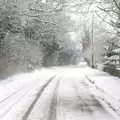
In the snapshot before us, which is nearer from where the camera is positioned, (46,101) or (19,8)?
(46,101)

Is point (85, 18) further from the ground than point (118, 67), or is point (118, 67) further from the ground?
point (85, 18)

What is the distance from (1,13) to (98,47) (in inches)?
1866

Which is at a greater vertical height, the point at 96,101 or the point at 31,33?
the point at 31,33

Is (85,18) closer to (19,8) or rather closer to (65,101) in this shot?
(65,101)

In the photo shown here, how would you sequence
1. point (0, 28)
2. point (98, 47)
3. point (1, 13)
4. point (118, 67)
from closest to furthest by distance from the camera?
point (1, 13) < point (0, 28) < point (118, 67) < point (98, 47)

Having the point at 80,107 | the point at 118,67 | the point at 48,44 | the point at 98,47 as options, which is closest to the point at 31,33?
the point at 118,67

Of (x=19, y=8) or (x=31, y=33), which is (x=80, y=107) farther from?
(x=31, y=33)

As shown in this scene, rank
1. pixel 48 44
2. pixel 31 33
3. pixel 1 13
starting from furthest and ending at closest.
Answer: pixel 48 44 → pixel 31 33 → pixel 1 13

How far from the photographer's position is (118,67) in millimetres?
26234

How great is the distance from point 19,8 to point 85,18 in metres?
10.1

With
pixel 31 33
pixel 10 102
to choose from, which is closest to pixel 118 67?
pixel 31 33

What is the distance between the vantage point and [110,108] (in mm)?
10719

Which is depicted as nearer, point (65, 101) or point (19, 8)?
point (65, 101)

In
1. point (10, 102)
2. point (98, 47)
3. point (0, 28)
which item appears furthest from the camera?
point (98, 47)
